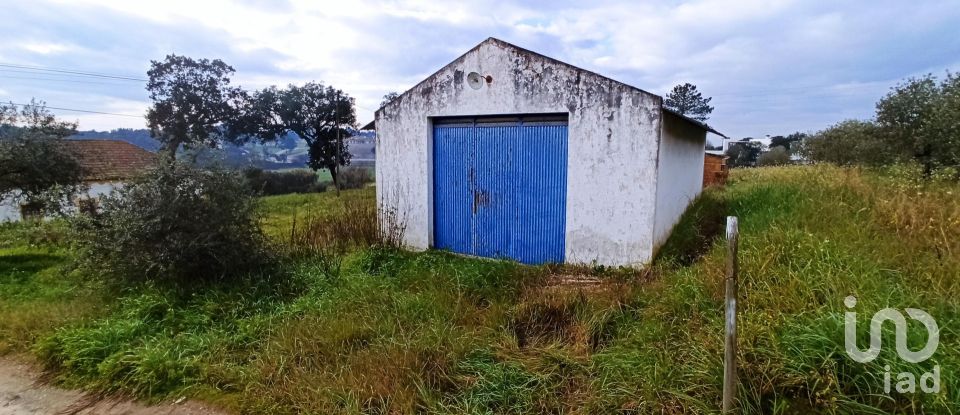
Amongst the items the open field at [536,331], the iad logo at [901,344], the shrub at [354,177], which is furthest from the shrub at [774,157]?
the iad logo at [901,344]

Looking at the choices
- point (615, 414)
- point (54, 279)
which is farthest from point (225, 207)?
point (615, 414)

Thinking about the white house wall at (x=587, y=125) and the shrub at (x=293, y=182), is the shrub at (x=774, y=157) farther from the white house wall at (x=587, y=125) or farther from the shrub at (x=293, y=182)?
the shrub at (x=293, y=182)

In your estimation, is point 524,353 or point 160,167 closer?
point 524,353

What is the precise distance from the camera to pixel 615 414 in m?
2.90

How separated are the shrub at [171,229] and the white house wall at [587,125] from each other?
3.20 m

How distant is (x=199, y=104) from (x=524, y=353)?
107 ft

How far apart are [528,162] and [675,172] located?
9.45 feet

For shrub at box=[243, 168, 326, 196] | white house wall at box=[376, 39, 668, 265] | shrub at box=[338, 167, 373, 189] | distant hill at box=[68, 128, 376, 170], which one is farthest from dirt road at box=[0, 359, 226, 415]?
shrub at box=[243, 168, 326, 196]

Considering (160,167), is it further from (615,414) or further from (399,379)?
(615,414)

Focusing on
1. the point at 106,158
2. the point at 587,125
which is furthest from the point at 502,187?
the point at 106,158

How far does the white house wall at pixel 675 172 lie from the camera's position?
21.0 ft

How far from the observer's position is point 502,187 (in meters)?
7.06

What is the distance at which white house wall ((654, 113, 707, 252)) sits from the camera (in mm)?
6398

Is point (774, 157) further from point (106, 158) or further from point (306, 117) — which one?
point (106, 158)
